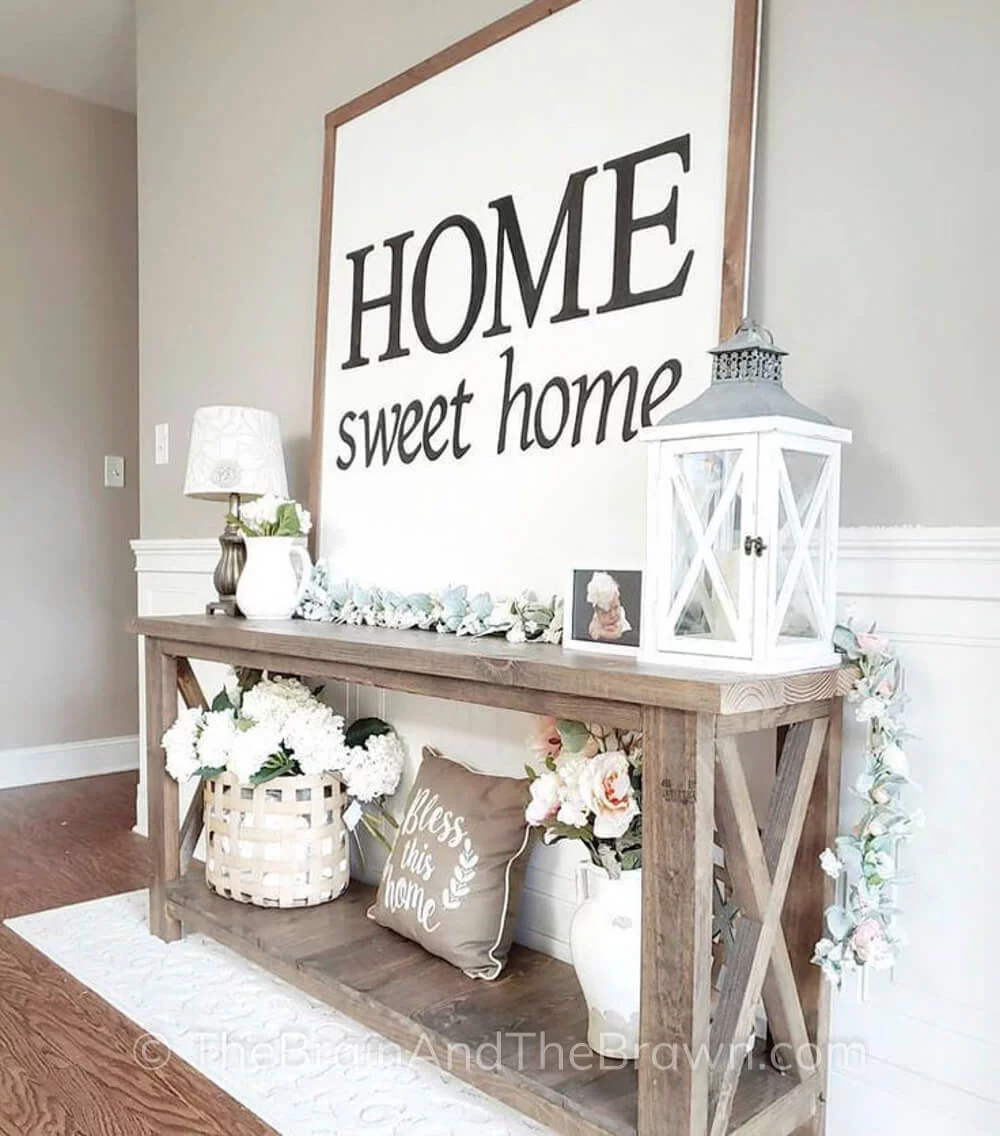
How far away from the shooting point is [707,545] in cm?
119

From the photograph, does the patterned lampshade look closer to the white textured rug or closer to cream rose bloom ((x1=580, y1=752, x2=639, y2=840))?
the white textured rug

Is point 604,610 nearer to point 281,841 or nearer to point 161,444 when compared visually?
point 281,841

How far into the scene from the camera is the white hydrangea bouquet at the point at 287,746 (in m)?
1.96

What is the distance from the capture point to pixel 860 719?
1214 mm

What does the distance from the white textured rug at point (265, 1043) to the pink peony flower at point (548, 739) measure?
1.76ft

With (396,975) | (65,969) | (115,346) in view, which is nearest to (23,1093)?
(65,969)

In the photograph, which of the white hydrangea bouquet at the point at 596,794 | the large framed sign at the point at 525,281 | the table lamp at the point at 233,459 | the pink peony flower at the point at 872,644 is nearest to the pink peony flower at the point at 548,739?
the white hydrangea bouquet at the point at 596,794

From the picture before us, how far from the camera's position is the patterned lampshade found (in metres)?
2.09

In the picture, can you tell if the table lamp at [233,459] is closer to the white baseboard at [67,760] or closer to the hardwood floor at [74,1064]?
the hardwood floor at [74,1064]

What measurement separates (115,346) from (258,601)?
2.37m

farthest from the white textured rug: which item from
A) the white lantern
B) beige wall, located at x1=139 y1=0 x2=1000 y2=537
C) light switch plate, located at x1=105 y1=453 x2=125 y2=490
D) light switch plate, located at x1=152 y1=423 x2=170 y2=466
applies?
light switch plate, located at x1=105 y1=453 x2=125 y2=490

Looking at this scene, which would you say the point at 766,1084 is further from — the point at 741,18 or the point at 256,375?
the point at 256,375

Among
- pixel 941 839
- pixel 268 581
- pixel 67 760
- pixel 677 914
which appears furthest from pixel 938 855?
pixel 67 760

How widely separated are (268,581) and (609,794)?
0.97 metres
